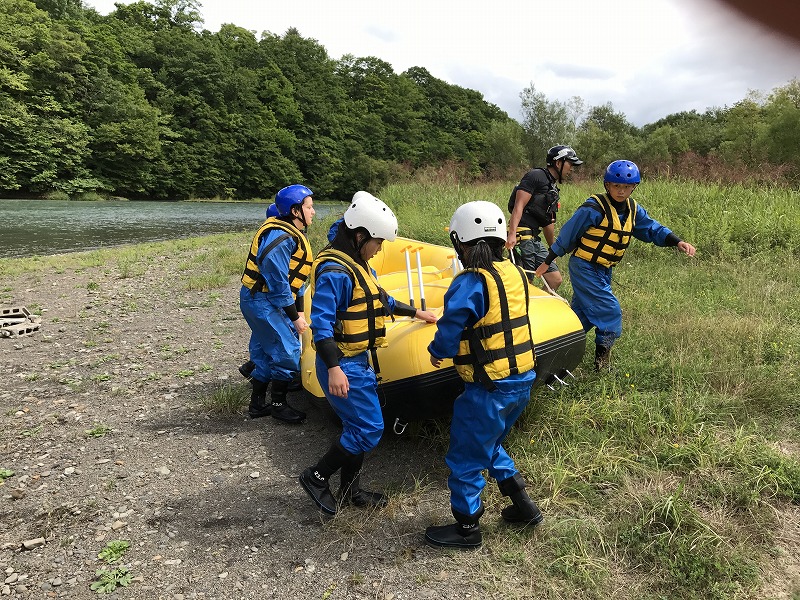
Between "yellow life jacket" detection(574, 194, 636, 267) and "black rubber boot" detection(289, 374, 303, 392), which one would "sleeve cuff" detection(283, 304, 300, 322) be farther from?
"yellow life jacket" detection(574, 194, 636, 267)

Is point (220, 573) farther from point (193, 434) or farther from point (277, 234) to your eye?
point (277, 234)

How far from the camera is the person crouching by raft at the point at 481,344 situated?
235cm

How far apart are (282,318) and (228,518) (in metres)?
1.54

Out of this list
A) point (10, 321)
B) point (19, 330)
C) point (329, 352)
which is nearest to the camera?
point (329, 352)

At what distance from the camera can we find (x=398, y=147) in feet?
207

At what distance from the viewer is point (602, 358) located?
3982mm

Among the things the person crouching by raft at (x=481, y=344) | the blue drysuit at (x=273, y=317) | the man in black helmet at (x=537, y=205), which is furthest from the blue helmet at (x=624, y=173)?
the blue drysuit at (x=273, y=317)

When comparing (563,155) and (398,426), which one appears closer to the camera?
(398,426)

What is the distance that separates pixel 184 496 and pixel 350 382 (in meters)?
1.30

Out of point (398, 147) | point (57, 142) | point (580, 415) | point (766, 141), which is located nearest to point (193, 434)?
point (580, 415)

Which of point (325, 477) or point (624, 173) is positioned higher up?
point (624, 173)

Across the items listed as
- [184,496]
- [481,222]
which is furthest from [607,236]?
[184,496]

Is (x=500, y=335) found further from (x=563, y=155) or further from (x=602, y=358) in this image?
(x=563, y=155)

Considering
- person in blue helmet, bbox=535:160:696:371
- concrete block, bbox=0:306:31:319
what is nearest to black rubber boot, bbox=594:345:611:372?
person in blue helmet, bbox=535:160:696:371
